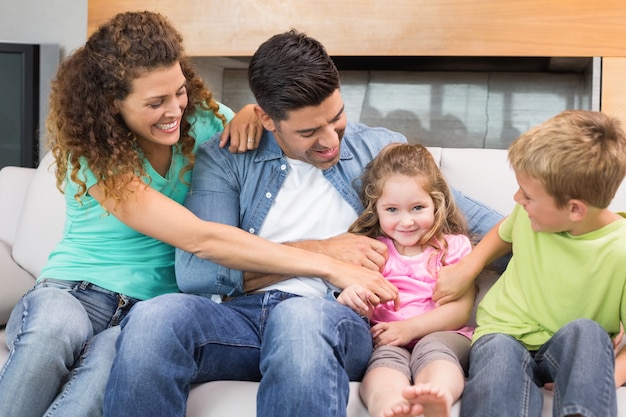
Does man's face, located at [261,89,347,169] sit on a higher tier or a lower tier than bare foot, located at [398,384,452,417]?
higher

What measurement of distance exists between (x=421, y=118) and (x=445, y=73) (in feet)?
0.64

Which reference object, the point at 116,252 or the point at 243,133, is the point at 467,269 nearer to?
the point at 243,133

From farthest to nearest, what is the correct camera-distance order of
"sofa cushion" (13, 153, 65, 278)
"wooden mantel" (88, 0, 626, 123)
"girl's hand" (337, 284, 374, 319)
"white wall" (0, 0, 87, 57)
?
1. "white wall" (0, 0, 87, 57)
2. "wooden mantel" (88, 0, 626, 123)
3. "sofa cushion" (13, 153, 65, 278)
4. "girl's hand" (337, 284, 374, 319)

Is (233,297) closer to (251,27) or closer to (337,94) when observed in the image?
(337,94)

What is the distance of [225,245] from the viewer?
1654mm

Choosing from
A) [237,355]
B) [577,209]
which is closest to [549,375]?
[577,209]

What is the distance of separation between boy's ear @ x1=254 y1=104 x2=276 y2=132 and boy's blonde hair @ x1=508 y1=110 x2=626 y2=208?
510 millimetres

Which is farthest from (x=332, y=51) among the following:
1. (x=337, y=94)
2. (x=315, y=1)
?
(x=337, y=94)

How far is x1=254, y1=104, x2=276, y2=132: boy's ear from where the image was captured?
68.2 inches

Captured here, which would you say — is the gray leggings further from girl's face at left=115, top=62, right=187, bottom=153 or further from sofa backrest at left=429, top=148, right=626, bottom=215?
girl's face at left=115, top=62, right=187, bottom=153

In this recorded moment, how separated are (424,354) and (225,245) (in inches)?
16.9

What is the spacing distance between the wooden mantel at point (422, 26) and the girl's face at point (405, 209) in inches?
49.1

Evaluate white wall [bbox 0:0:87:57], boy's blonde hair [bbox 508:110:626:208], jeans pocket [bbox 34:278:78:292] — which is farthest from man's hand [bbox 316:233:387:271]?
white wall [bbox 0:0:87:57]

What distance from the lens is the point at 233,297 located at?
1.75 meters
